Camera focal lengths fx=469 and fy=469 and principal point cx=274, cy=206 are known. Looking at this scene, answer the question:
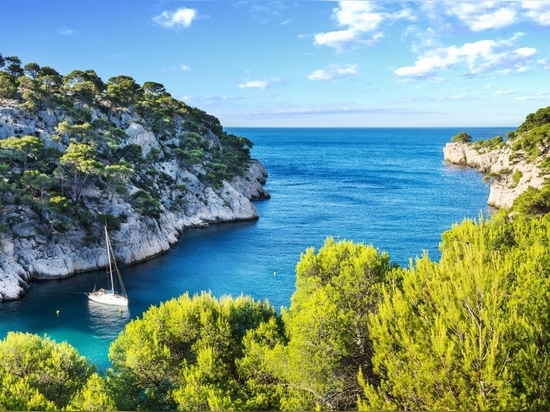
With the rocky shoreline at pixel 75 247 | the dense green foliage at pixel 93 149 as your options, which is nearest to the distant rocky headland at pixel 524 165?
the rocky shoreline at pixel 75 247

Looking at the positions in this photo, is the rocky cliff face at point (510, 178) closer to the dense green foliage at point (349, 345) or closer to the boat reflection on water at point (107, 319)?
the dense green foliage at point (349, 345)

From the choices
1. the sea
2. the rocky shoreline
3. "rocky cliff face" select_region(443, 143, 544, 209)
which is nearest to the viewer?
the sea

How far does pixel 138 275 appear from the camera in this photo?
48.4 metres

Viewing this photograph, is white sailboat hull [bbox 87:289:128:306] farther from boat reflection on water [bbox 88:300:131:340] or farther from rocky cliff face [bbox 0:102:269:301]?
rocky cliff face [bbox 0:102:269:301]

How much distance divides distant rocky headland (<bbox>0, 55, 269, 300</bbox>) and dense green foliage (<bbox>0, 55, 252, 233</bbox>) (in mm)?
146

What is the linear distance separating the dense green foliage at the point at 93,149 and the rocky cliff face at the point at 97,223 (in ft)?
1.12

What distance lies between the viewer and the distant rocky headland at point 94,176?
153 feet

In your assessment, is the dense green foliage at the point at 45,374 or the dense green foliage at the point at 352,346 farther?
the dense green foliage at the point at 45,374

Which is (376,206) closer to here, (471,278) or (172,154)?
(172,154)

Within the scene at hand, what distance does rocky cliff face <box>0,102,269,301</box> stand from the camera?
45.1m

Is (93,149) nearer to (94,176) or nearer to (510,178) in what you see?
(94,176)

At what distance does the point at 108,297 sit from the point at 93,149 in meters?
21.3

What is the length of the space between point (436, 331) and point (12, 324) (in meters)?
34.4

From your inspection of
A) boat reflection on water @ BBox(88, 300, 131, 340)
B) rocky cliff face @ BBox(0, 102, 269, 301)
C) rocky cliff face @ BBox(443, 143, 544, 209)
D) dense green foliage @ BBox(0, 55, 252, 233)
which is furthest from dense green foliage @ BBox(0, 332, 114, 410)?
rocky cliff face @ BBox(443, 143, 544, 209)
